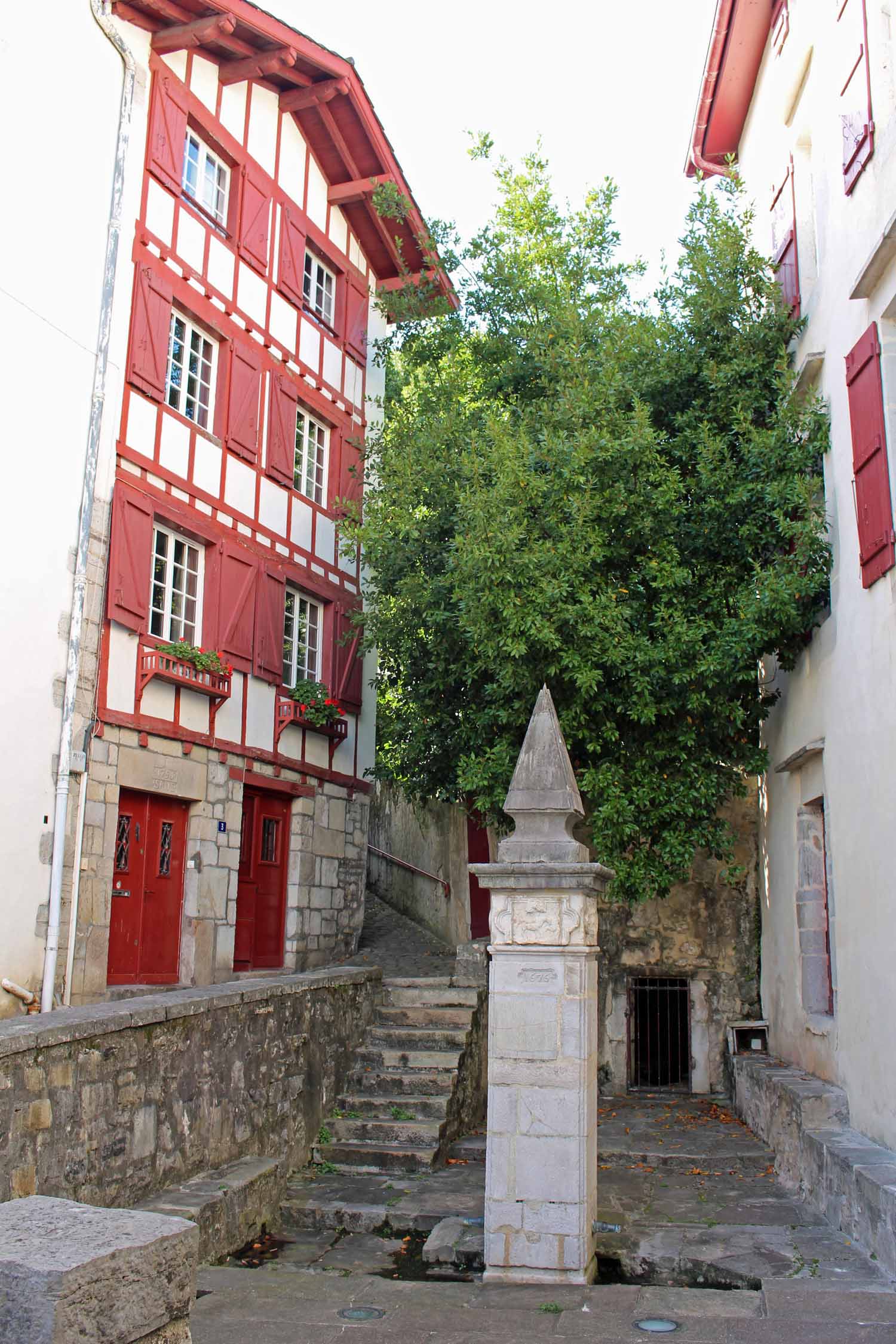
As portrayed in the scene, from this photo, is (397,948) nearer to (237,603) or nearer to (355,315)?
(237,603)

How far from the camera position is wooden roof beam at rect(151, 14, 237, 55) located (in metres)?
10.1

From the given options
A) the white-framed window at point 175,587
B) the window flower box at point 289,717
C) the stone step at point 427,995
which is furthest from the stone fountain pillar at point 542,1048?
the window flower box at point 289,717

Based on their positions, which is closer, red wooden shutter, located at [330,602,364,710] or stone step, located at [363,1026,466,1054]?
stone step, located at [363,1026,466,1054]

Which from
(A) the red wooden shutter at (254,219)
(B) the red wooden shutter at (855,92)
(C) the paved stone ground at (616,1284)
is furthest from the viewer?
(A) the red wooden shutter at (254,219)

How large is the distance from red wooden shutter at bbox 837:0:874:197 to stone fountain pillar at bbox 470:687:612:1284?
446 centimetres

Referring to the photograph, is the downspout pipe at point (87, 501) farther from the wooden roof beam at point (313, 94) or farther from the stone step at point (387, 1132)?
the wooden roof beam at point (313, 94)

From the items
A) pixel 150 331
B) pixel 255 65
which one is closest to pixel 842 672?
pixel 150 331

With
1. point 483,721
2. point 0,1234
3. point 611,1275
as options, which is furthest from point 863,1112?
point 0,1234

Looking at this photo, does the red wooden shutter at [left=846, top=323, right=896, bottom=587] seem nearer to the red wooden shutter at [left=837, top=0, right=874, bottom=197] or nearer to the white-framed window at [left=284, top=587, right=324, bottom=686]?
the red wooden shutter at [left=837, top=0, right=874, bottom=197]

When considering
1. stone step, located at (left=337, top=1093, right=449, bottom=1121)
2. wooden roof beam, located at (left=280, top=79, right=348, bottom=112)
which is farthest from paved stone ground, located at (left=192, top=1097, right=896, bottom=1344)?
wooden roof beam, located at (left=280, top=79, right=348, bottom=112)

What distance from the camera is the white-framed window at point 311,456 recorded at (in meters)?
12.5

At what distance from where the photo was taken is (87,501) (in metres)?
8.94

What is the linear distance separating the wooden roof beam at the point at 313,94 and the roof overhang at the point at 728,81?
12.8 feet

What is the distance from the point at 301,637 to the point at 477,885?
404 cm
